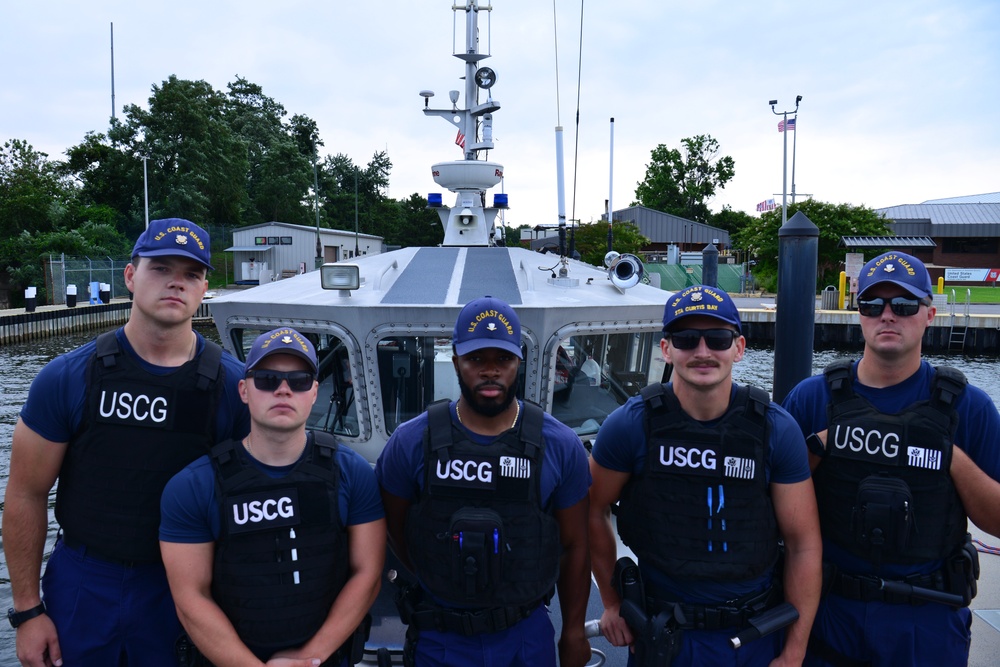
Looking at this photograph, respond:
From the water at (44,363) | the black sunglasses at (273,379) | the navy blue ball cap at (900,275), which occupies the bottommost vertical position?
the water at (44,363)

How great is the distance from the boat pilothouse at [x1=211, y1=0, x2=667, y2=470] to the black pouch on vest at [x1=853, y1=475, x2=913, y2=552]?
2.09 m

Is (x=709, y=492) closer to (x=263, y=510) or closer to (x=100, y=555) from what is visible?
(x=263, y=510)

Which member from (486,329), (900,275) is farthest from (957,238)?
(486,329)

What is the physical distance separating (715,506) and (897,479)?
67 centimetres

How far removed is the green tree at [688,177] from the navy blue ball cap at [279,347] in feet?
223

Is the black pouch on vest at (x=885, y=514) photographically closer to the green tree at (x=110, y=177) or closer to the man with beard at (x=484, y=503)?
the man with beard at (x=484, y=503)

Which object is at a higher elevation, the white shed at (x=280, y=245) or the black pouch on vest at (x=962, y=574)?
the white shed at (x=280, y=245)

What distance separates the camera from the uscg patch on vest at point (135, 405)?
2672 millimetres

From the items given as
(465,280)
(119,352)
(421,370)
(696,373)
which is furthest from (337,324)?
(696,373)

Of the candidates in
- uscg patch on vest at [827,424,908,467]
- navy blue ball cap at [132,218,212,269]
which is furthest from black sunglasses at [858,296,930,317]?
navy blue ball cap at [132,218,212,269]

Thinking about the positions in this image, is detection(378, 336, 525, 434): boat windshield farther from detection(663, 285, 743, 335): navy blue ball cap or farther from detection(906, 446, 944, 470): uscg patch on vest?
detection(906, 446, 944, 470): uscg patch on vest

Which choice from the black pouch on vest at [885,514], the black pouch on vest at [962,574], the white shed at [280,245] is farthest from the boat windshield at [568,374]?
the white shed at [280,245]

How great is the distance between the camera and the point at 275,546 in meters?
2.52

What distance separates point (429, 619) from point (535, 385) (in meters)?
1.97
